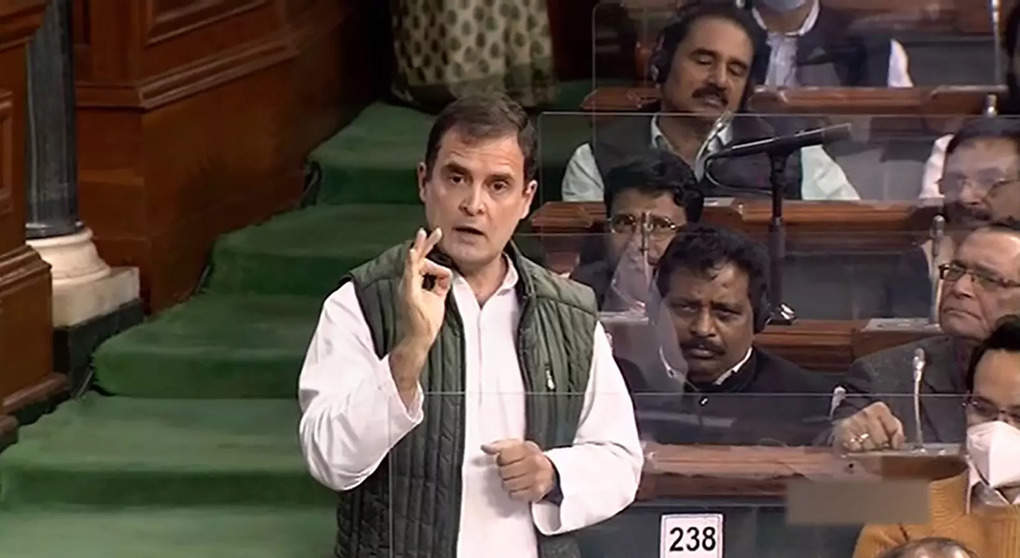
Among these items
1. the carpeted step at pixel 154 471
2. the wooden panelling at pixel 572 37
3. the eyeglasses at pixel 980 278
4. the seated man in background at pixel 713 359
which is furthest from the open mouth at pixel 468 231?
the wooden panelling at pixel 572 37

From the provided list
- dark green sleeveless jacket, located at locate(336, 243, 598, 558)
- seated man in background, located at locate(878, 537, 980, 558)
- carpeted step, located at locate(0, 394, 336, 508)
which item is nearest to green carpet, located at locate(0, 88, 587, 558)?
carpeted step, located at locate(0, 394, 336, 508)

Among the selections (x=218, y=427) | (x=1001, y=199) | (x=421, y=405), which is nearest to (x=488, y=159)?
(x=421, y=405)

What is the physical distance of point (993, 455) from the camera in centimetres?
Answer: 219

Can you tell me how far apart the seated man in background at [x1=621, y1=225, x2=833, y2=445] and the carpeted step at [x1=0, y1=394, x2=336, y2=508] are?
1019 millimetres

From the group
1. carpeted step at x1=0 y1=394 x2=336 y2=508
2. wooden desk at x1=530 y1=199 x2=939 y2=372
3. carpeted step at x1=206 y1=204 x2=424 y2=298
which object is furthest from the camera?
carpeted step at x1=206 y1=204 x2=424 y2=298

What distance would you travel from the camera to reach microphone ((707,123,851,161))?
11.9ft

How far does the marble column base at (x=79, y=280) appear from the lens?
415 cm

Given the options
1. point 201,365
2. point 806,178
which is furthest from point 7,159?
point 806,178

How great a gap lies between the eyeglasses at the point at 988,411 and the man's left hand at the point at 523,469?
1.45 ft

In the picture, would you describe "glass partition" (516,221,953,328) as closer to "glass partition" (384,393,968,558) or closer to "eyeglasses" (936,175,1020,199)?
"eyeglasses" (936,175,1020,199)

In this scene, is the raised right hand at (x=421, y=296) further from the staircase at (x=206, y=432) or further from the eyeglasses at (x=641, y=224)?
the staircase at (x=206, y=432)

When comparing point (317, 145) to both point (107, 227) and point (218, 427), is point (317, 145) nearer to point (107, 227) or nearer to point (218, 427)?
point (107, 227)

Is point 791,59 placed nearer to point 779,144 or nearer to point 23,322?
point 779,144

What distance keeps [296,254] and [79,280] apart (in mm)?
578
